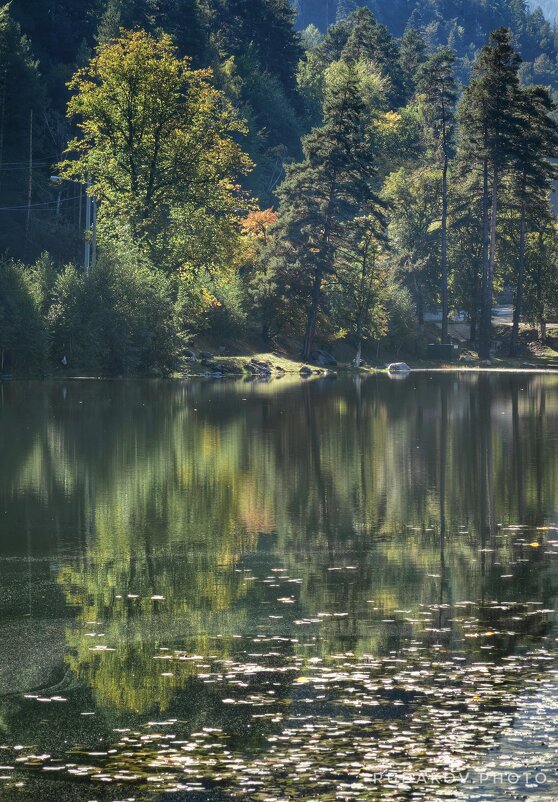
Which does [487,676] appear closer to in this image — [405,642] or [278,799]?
[405,642]

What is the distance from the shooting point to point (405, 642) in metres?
13.1

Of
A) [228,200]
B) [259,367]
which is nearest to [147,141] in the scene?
[228,200]

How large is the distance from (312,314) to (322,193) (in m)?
8.55

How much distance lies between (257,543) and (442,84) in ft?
316

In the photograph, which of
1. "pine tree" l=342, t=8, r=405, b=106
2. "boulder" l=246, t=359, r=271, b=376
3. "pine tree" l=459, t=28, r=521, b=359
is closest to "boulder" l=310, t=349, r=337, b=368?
"boulder" l=246, t=359, r=271, b=376

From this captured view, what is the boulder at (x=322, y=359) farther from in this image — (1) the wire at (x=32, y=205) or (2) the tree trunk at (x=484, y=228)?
(1) the wire at (x=32, y=205)

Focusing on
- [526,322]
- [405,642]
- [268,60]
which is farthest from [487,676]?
[268,60]

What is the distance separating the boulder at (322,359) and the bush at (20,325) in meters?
30.1

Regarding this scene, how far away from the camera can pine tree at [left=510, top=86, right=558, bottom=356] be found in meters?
98.5

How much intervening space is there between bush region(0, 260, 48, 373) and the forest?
11 cm

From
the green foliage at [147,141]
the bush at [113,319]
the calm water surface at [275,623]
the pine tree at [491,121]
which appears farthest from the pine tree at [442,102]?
the calm water surface at [275,623]

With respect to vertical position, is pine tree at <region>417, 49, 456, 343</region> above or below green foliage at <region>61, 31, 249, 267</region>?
above

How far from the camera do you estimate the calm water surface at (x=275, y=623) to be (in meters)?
9.46

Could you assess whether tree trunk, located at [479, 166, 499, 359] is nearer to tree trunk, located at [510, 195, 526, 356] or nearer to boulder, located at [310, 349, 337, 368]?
tree trunk, located at [510, 195, 526, 356]
